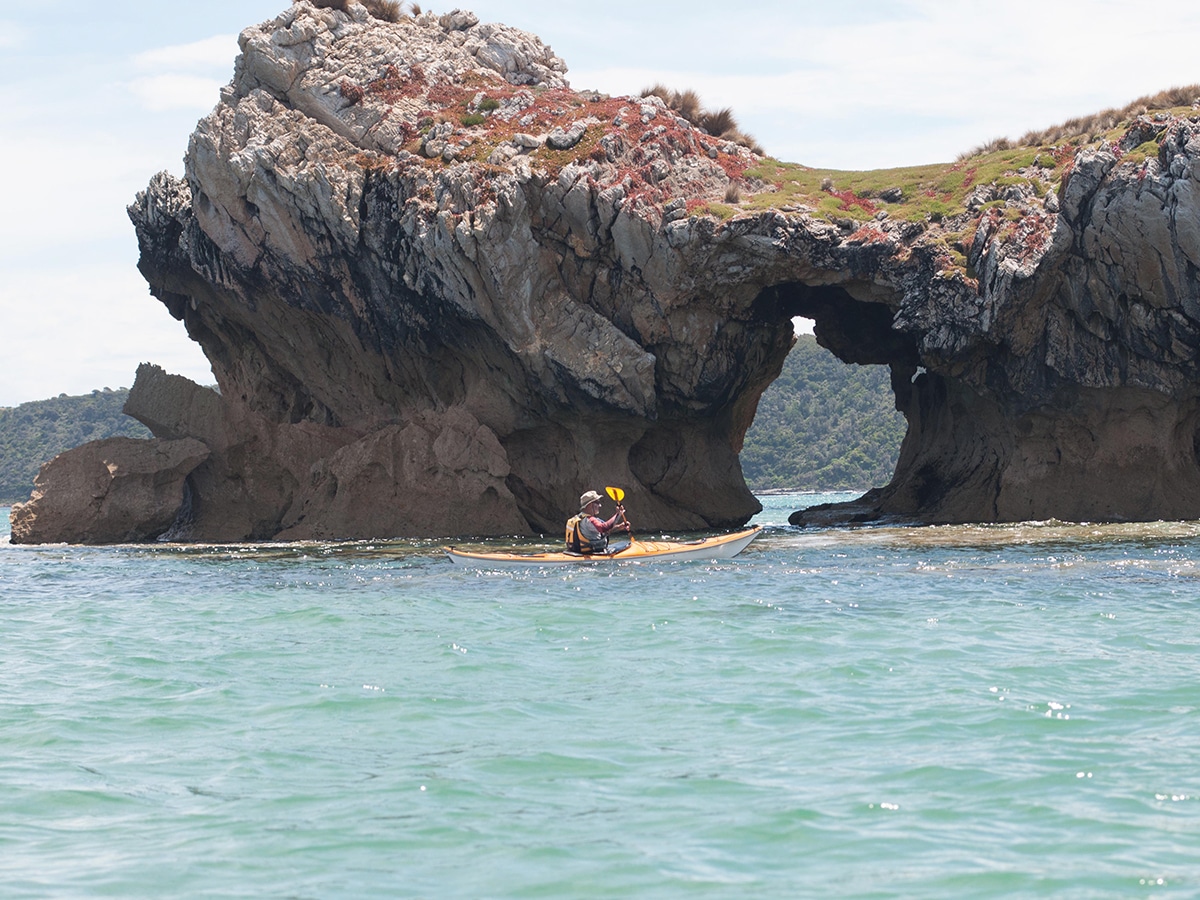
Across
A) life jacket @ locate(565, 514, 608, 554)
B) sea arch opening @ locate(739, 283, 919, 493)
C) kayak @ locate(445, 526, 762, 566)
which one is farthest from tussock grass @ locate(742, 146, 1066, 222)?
sea arch opening @ locate(739, 283, 919, 493)

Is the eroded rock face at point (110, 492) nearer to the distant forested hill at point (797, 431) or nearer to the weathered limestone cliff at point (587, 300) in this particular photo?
the weathered limestone cliff at point (587, 300)

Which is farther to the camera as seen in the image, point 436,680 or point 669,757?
point 436,680

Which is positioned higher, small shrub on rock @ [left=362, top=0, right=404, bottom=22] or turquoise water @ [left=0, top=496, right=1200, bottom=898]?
small shrub on rock @ [left=362, top=0, right=404, bottom=22]

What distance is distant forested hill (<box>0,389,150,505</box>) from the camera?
142500mm

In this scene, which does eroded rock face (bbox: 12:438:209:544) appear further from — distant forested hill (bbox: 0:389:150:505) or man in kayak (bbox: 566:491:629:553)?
distant forested hill (bbox: 0:389:150:505)

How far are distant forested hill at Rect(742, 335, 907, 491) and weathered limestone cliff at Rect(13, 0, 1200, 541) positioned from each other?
9757 centimetres

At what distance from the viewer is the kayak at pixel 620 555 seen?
2828cm

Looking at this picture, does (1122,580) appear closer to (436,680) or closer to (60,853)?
(436,680)

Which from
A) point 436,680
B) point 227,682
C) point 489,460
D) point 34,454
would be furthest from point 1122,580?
point 34,454

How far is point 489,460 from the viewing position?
39.2 m

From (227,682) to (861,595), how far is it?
35.2 ft

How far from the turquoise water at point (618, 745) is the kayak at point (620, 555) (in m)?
5.96

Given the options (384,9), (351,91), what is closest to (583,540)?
(351,91)

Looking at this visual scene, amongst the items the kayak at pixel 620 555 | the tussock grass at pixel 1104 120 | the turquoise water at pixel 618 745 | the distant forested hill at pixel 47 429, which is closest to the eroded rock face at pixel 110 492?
the kayak at pixel 620 555
